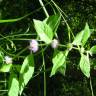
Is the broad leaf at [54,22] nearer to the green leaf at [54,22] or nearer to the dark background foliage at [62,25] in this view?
the green leaf at [54,22]

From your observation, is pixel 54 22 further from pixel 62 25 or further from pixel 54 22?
pixel 62 25

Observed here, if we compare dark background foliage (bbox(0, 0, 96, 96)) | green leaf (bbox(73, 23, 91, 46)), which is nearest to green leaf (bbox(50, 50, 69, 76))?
green leaf (bbox(73, 23, 91, 46))

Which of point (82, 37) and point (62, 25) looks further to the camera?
point (62, 25)

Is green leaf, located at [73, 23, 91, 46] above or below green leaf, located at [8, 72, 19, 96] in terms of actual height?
above

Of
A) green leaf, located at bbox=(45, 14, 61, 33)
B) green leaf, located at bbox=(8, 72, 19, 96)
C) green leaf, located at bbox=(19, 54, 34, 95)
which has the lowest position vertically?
green leaf, located at bbox=(8, 72, 19, 96)

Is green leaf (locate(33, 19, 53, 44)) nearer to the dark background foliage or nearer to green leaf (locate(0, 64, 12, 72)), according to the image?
green leaf (locate(0, 64, 12, 72))

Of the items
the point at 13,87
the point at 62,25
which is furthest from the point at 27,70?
the point at 62,25

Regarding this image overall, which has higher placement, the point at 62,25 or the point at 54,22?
the point at 62,25

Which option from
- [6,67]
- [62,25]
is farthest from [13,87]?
[62,25]

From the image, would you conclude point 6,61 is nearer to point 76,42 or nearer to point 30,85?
point 76,42

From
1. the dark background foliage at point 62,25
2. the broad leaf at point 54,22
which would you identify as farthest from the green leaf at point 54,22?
the dark background foliage at point 62,25

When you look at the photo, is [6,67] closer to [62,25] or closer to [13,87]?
[13,87]
